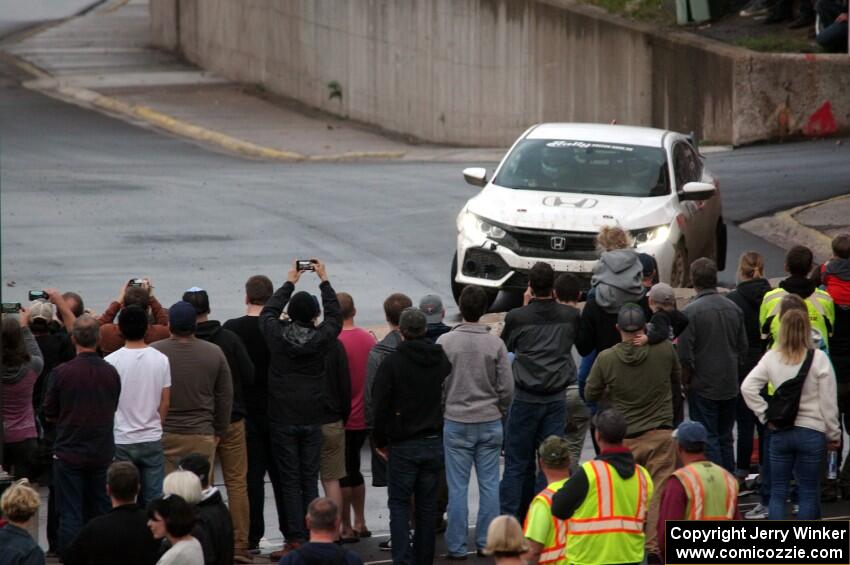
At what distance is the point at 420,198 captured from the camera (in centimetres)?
2398

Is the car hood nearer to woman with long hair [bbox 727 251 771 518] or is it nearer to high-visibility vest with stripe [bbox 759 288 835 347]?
woman with long hair [bbox 727 251 771 518]

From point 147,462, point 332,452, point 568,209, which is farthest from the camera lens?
point 568,209

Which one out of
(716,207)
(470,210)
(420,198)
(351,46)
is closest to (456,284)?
(470,210)

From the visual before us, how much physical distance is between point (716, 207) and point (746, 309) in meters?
6.99

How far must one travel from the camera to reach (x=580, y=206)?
648 inches

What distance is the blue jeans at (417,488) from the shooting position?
10.3 metres

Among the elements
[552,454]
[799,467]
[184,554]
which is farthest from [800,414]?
[184,554]

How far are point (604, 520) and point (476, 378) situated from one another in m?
2.35

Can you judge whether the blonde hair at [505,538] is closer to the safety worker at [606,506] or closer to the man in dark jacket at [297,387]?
the safety worker at [606,506]

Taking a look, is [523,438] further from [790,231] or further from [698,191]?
[790,231]

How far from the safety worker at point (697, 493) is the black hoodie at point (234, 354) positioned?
3153 millimetres

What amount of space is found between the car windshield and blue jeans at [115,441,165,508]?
7.47 meters

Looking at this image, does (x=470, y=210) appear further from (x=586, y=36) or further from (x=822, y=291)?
(x=586, y=36)

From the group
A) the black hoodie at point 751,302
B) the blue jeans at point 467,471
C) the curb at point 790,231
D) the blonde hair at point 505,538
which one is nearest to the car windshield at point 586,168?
the curb at point 790,231
